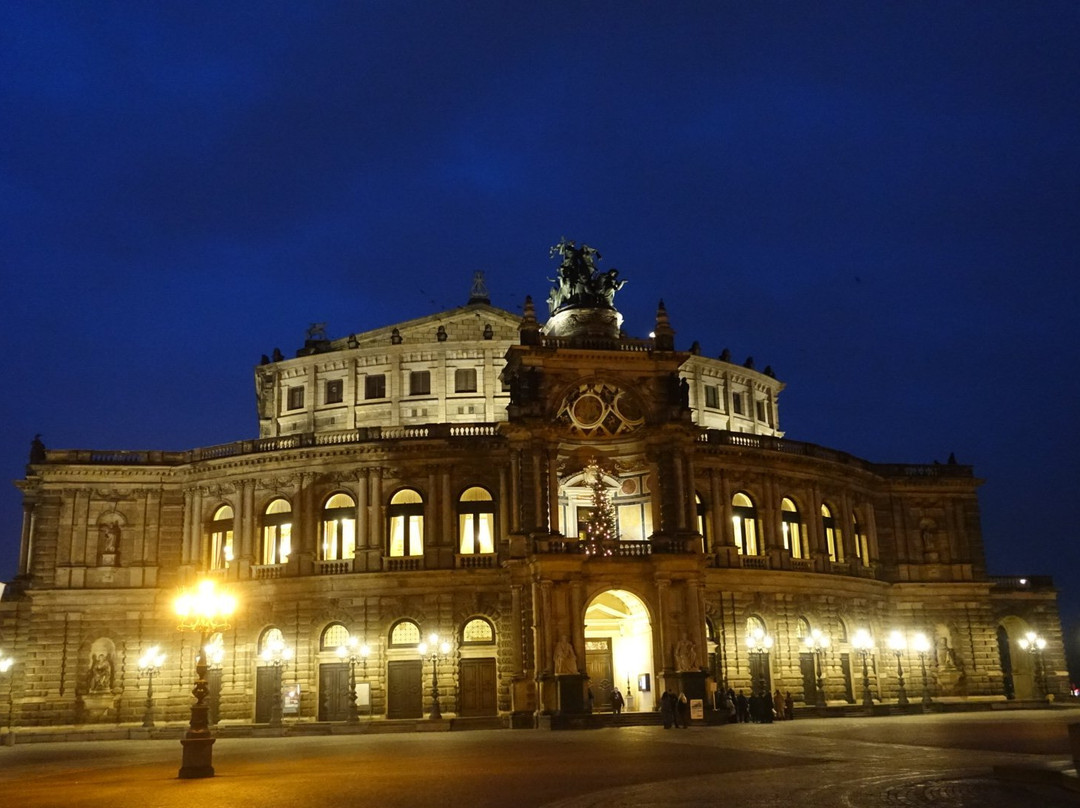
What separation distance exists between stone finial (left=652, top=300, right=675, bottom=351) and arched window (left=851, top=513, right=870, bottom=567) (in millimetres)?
18858

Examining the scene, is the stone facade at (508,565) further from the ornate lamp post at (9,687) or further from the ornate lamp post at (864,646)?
the ornate lamp post at (864,646)

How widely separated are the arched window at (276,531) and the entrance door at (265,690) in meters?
5.56

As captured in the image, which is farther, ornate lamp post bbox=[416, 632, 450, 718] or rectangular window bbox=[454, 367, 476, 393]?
rectangular window bbox=[454, 367, 476, 393]

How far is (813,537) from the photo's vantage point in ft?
197

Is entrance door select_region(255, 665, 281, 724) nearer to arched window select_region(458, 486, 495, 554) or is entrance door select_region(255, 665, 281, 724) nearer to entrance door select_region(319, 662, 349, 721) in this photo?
entrance door select_region(319, 662, 349, 721)

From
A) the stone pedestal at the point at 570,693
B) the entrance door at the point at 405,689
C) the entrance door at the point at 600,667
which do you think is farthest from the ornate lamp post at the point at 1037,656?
the entrance door at the point at 405,689

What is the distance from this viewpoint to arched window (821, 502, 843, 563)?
6188cm

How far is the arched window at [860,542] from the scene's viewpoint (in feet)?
209

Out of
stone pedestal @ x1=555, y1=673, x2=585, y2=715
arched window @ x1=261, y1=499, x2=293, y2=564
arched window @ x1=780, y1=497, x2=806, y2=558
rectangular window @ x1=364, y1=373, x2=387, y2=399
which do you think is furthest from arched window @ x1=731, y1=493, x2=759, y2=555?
arched window @ x1=261, y1=499, x2=293, y2=564

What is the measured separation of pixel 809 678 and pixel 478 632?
58.6ft

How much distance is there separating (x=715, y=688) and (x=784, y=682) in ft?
27.5

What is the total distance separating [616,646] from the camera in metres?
54.1

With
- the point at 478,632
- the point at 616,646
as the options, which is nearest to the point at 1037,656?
the point at 616,646

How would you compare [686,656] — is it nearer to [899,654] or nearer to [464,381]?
[899,654]
